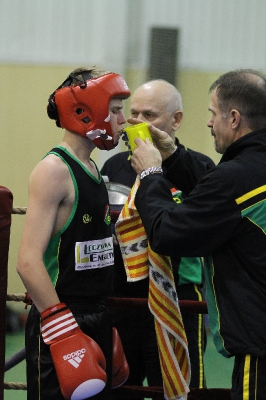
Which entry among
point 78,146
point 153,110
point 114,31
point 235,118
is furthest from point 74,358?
point 114,31

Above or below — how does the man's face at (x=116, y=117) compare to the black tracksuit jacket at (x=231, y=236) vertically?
above

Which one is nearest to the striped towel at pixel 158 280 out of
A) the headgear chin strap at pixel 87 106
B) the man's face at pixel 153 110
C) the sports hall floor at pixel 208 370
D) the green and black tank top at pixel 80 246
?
the green and black tank top at pixel 80 246

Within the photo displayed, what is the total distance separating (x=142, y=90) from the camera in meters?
3.14

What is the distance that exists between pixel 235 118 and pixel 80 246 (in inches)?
23.6

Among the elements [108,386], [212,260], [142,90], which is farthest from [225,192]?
[142,90]

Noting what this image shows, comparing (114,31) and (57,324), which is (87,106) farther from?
(114,31)

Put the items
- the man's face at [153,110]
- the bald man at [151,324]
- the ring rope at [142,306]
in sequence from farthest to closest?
the man's face at [153,110], the bald man at [151,324], the ring rope at [142,306]

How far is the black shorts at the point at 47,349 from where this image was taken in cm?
199

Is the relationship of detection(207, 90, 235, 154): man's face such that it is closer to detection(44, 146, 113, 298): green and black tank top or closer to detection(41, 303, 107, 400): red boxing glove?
detection(44, 146, 113, 298): green and black tank top

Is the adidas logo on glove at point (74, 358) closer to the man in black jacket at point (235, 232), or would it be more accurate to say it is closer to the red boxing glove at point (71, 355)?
A: the red boxing glove at point (71, 355)

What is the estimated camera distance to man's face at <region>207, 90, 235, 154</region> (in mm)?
2094

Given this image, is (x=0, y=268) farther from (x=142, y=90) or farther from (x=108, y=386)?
(x=142, y=90)

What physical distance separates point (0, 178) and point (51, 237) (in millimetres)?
4130

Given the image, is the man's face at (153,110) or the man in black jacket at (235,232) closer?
the man in black jacket at (235,232)
